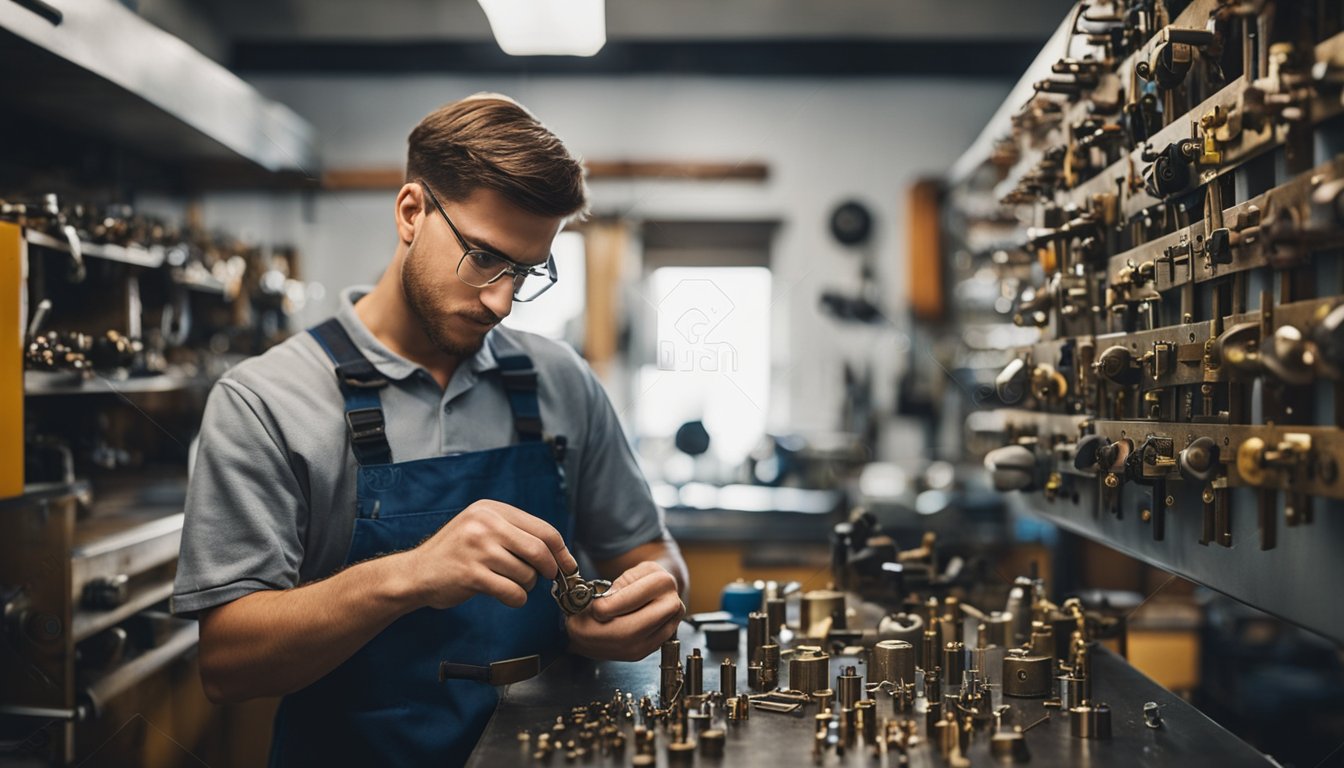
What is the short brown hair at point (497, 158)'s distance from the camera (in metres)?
1.63

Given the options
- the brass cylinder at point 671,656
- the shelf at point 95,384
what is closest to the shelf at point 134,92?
the shelf at point 95,384

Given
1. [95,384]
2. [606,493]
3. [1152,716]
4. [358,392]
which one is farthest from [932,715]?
[95,384]

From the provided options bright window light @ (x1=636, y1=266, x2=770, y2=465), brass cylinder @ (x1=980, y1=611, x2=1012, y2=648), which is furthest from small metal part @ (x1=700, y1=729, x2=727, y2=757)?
bright window light @ (x1=636, y1=266, x2=770, y2=465)

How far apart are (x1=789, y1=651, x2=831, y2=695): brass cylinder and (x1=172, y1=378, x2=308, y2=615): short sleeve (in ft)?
2.45

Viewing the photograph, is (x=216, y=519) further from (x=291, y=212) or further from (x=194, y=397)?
(x=291, y=212)

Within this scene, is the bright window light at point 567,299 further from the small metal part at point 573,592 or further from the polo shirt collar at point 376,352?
the small metal part at point 573,592

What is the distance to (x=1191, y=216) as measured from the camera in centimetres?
141

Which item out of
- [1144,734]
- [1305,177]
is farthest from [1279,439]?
[1144,734]

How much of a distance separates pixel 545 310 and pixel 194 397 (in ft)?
6.74

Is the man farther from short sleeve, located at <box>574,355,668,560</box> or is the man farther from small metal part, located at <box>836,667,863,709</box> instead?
small metal part, located at <box>836,667,863,709</box>

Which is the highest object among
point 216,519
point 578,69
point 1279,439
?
point 578,69

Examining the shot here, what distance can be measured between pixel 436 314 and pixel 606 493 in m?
0.52

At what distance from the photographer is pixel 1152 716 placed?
1271 millimetres

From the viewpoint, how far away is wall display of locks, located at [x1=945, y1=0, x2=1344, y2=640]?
3.51 ft
